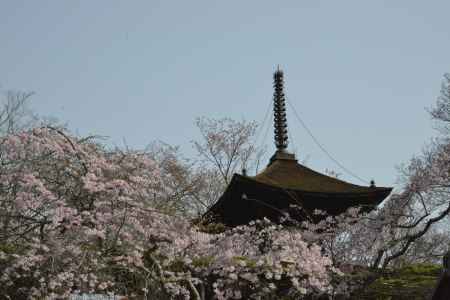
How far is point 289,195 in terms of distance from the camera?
11062mm

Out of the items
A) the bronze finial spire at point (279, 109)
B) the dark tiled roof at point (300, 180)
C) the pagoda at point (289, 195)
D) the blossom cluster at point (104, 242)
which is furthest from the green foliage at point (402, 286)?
the bronze finial spire at point (279, 109)

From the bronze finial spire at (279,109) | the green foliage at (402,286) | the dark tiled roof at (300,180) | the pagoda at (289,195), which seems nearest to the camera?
the green foliage at (402,286)

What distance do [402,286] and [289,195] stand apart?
2918 mm

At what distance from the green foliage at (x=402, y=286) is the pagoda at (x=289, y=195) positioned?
5.23ft

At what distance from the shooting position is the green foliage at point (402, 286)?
33.4ft

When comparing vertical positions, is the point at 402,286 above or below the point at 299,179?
below

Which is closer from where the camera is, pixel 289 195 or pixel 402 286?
pixel 402 286

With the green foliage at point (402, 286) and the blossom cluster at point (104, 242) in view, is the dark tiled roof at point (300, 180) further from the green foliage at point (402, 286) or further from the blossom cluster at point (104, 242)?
the blossom cluster at point (104, 242)

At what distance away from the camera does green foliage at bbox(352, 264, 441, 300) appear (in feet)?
33.4

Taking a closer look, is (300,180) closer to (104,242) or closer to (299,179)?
(299,179)

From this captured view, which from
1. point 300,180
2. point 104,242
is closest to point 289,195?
point 300,180

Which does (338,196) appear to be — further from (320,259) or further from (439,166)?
(320,259)

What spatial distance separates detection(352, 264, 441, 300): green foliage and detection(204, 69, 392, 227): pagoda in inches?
62.8

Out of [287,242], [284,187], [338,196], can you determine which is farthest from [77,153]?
[338,196]
